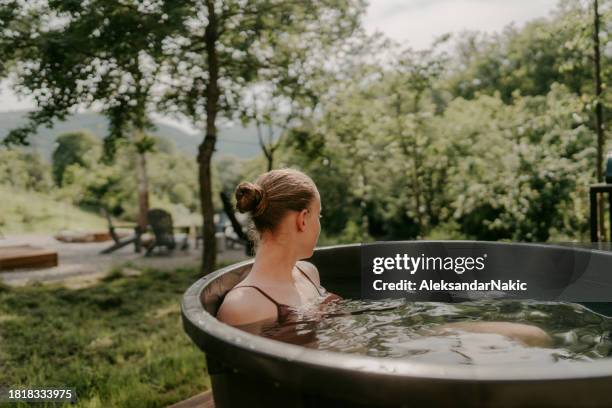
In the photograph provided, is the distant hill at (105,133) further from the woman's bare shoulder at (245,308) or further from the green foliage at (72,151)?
the woman's bare shoulder at (245,308)

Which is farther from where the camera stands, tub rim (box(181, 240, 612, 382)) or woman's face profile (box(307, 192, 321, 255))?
woman's face profile (box(307, 192, 321, 255))

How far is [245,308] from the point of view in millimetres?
1674

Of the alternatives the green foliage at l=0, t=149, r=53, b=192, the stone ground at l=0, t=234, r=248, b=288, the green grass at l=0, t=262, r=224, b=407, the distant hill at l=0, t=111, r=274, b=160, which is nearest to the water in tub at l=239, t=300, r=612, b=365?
the green grass at l=0, t=262, r=224, b=407

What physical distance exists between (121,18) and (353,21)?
2878mm

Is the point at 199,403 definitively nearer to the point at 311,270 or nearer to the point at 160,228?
the point at 311,270

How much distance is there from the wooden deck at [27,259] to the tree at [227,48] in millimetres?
2679

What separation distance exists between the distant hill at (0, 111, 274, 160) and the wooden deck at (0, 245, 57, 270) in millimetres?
1651

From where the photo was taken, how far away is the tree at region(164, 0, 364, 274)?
5.94m

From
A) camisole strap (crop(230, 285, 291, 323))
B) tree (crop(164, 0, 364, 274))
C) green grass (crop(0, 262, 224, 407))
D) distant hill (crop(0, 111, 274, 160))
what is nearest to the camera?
camisole strap (crop(230, 285, 291, 323))

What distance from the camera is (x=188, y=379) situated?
9.37 feet

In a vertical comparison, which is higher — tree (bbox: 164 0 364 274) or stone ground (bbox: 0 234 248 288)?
tree (bbox: 164 0 364 274)

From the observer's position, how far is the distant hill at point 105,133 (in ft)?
18.1

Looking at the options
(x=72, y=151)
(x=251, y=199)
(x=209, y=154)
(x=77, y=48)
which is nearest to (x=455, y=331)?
(x=251, y=199)

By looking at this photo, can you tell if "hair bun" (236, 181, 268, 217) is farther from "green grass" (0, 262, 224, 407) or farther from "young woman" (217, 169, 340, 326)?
"green grass" (0, 262, 224, 407)
